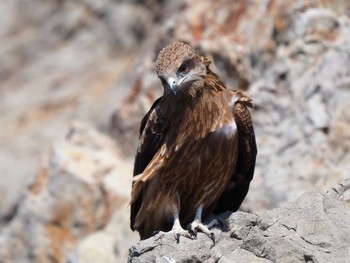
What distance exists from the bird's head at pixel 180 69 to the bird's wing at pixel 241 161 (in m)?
0.48

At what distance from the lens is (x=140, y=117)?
15688mm

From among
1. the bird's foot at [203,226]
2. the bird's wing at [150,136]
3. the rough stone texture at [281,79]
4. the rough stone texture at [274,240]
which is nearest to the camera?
the rough stone texture at [274,240]

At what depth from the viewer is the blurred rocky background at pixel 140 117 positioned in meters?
11.9

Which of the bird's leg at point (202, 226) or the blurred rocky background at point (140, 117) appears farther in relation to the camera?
the blurred rocky background at point (140, 117)

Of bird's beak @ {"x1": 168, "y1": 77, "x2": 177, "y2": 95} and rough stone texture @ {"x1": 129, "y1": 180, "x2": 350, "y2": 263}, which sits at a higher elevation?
bird's beak @ {"x1": 168, "y1": 77, "x2": 177, "y2": 95}

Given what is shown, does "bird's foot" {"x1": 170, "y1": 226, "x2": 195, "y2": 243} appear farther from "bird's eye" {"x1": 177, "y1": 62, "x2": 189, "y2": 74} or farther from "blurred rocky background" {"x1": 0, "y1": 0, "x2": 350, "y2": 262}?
"blurred rocky background" {"x1": 0, "y1": 0, "x2": 350, "y2": 262}

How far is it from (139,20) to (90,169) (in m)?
7.93

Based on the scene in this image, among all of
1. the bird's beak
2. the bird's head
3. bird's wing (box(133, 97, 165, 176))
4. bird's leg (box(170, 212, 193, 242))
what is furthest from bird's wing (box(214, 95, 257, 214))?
bird's leg (box(170, 212, 193, 242))

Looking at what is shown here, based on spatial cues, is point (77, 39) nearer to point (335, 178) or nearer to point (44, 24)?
point (44, 24)

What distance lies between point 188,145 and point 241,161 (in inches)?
27.4

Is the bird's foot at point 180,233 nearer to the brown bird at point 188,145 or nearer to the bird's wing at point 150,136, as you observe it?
the brown bird at point 188,145

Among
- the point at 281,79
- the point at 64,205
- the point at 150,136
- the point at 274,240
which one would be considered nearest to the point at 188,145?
the point at 150,136

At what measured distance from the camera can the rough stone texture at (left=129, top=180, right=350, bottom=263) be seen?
770 cm

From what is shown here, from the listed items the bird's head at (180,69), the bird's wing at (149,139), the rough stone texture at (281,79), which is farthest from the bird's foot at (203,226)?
the rough stone texture at (281,79)
